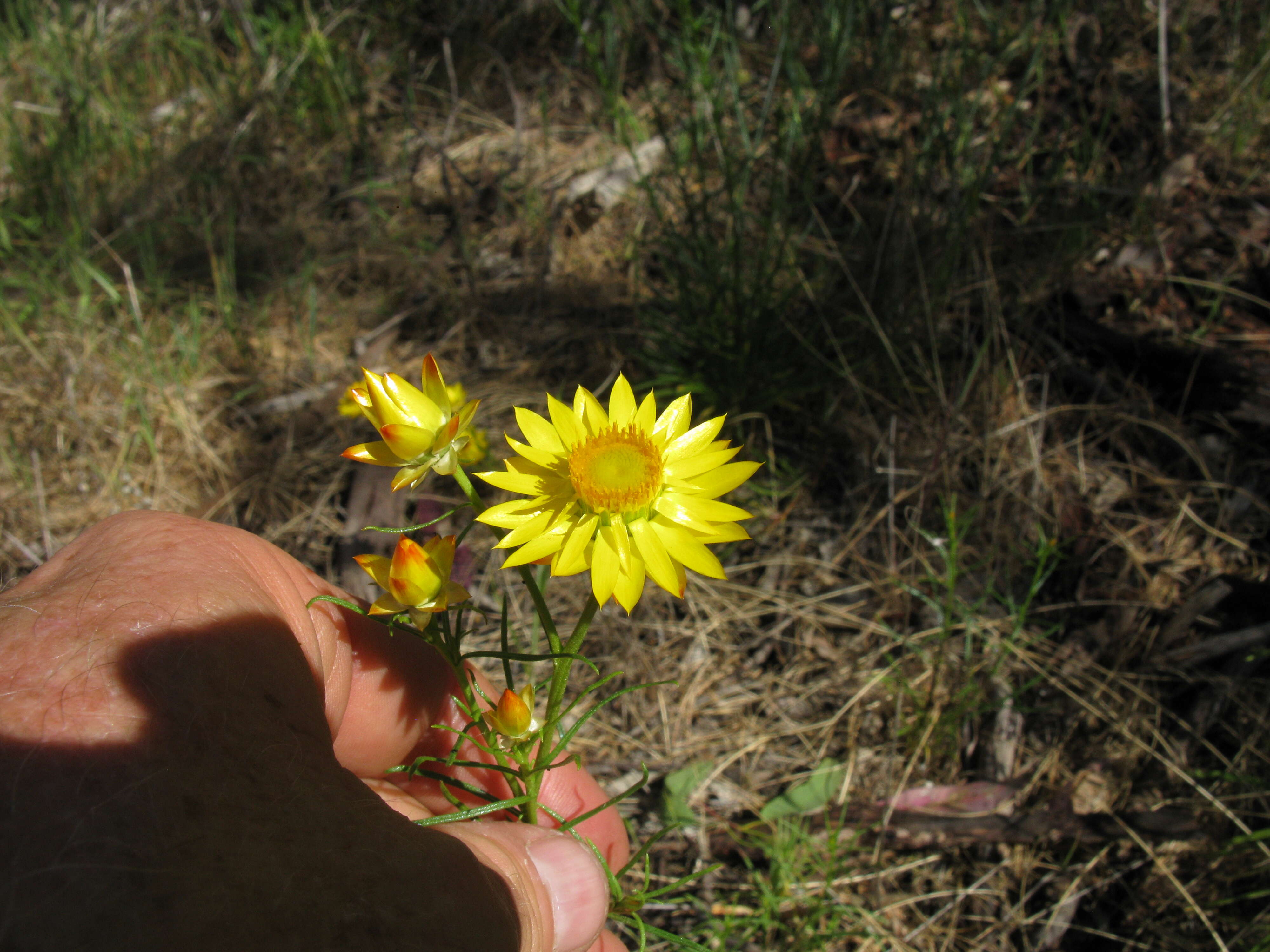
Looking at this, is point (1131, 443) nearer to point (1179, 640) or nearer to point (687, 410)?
point (1179, 640)

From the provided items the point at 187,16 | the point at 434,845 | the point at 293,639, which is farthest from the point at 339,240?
the point at 434,845

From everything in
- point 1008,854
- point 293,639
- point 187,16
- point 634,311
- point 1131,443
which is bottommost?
point 1008,854

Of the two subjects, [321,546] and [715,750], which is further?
[321,546]

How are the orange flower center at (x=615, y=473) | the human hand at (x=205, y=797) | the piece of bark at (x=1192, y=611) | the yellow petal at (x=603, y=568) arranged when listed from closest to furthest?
the human hand at (x=205, y=797) < the yellow petal at (x=603, y=568) < the orange flower center at (x=615, y=473) < the piece of bark at (x=1192, y=611)

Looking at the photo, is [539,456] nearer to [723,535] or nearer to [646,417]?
[646,417]

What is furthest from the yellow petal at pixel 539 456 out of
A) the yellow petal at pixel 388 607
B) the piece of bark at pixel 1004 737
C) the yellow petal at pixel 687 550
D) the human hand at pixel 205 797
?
the piece of bark at pixel 1004 737

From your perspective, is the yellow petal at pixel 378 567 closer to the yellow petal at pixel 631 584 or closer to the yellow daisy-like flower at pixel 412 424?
the yellow daisy-like flower at pixel 412 424

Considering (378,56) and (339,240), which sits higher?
(378,56)
